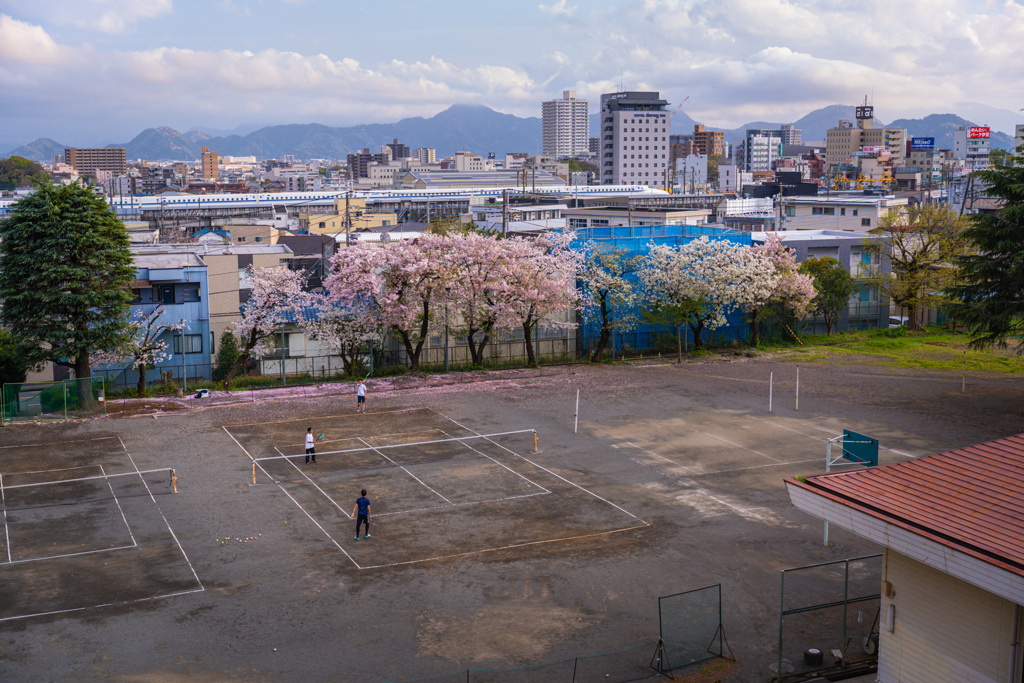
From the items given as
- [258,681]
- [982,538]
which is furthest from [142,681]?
[982,538]

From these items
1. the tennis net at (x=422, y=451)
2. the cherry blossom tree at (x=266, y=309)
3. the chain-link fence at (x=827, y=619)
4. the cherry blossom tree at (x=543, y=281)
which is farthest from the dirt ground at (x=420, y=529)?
the cherry blossom tree at (x=543, y=281)

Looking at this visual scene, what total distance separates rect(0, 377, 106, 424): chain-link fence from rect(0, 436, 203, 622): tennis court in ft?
13.1

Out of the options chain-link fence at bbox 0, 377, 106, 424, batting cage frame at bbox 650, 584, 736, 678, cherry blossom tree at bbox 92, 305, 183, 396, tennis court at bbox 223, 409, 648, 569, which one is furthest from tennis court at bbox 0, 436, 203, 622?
batting cage frame at bbox 650, 584, 736, 678

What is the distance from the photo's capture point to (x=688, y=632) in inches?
643

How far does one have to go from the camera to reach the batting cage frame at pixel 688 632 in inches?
628

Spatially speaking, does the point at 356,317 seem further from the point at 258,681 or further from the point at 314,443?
the point at 258,681

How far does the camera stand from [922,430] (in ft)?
107

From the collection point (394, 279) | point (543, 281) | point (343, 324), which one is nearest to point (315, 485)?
point (343, 324)

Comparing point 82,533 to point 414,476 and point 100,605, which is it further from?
point 414,476

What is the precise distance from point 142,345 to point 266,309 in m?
5.73

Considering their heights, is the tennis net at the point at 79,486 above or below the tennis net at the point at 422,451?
below

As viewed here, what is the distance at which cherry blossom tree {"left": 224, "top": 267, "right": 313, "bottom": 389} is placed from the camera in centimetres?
4088

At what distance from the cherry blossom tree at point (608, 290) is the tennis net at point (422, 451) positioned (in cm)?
1644

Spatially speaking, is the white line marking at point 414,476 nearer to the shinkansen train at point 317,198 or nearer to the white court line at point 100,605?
the white court line at point 100,605
